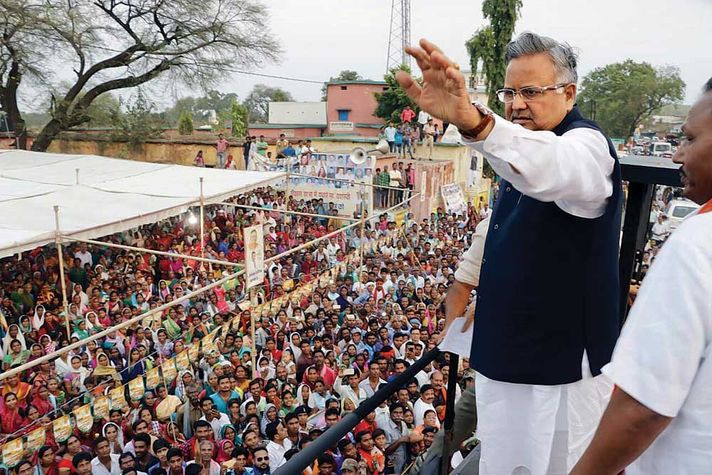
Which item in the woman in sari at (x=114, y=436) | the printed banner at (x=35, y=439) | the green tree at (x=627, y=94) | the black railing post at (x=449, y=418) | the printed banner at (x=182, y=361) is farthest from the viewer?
the green tree at (x=627, y=94)

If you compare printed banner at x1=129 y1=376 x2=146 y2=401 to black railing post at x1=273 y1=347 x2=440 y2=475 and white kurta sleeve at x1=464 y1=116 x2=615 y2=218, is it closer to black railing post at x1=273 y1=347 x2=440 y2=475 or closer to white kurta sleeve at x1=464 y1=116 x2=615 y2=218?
black railing post at x1=273 y1=347 x2=440 y2=475

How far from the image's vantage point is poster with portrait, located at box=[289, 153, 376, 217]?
13836 mm

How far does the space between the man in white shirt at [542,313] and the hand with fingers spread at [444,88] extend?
8 centimetres

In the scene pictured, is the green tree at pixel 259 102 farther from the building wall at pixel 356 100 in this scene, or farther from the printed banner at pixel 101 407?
the printed banner at pixel 101 407

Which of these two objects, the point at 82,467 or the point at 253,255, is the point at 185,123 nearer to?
the point at 253,255

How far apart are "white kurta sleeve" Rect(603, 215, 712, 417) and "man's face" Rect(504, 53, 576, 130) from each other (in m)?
0.59

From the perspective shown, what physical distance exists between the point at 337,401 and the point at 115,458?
192cm

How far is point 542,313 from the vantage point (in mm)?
1262

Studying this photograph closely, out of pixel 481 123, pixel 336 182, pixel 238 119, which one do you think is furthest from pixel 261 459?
pixel 238 119

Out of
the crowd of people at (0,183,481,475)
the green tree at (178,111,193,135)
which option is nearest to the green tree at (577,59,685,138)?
the green tree at (178,111,193,135)

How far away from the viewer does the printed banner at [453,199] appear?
14.9 meters

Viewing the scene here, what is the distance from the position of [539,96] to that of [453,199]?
557 inches

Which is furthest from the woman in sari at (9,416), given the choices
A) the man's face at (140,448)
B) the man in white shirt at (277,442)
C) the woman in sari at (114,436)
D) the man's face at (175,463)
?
the man in white shirt at (277,442)

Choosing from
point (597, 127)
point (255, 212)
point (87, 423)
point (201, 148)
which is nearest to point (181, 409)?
point (87, 423)
